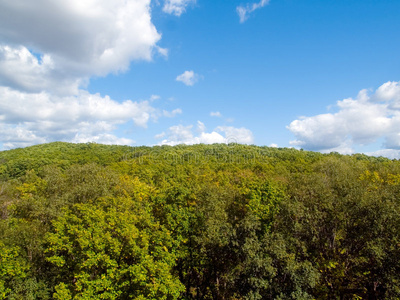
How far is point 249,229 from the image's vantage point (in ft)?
80.3

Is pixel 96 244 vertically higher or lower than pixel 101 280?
higher

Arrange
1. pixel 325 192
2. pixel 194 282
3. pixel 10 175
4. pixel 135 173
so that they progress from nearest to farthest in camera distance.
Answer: pixel 325 192, pixel 194 282, pixel 135 173, pixel 10 175

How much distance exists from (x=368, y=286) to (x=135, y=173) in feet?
177

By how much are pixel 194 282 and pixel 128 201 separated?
16.7 metres

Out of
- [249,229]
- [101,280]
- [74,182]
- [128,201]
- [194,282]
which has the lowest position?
[194,282]

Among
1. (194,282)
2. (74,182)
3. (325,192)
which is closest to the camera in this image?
(325,192)

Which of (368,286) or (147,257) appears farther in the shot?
(368,286)

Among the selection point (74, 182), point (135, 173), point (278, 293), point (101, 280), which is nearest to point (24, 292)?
point (101, 280)

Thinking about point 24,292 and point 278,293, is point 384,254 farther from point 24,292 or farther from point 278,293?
point 24,292

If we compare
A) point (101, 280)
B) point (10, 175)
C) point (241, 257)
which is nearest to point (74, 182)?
point (101, 280)

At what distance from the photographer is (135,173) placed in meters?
65.9

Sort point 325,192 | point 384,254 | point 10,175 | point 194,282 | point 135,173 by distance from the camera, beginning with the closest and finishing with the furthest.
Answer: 1. point 384,254
2. point 325,192
3. point 194,282
4. point 135,173
5. point 10,175

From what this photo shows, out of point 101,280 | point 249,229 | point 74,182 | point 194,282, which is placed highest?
point 74,182

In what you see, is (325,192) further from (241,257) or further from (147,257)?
(147,257)
